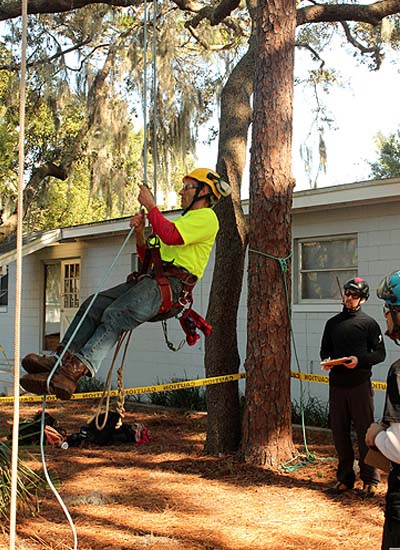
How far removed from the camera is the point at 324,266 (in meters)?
10.8

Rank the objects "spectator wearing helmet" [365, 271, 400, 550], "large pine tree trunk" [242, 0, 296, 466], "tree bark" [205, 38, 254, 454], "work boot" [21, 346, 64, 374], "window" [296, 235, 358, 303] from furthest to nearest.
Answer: "window" [296, 235, 358, 303] → "tree bark" [205, 38, 254, 454] → "large pine tree trunk" [242, 0, 296, 466] → "work boot" [21, 346, 64, 374] → "spectator wearing helmet" [365, 271, 400, 550]

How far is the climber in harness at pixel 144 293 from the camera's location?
4.46m

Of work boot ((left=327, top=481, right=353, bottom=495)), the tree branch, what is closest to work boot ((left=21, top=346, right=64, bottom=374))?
work boot ((left=327, top=481, right=353, bottom=495))


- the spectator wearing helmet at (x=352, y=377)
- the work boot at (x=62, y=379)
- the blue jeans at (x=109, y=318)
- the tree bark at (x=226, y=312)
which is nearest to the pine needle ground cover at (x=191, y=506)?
the spectator wearing helmet at (x=352, y=377)

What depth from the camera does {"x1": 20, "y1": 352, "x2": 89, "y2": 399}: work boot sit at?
14.2 ft

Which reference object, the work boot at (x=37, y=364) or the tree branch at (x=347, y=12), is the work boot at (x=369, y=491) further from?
the tree branch at (x=347, y=12)

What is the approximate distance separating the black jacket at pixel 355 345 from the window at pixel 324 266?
152 inches

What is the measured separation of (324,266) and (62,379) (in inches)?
278

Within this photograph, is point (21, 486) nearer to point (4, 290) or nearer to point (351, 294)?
point (351, 294)

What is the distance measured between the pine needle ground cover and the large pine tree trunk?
Result: 453 mm

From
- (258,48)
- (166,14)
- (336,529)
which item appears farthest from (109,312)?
(166,14)

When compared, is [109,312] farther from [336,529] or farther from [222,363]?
[222,363]

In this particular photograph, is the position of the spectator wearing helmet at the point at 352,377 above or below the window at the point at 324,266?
below

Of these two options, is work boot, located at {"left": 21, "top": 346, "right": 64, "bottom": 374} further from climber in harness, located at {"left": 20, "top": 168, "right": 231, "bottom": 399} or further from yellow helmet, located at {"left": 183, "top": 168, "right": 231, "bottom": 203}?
yellow helmet, located at {"left": 183, "top": 168, "right": 231, "bottom": 203}
